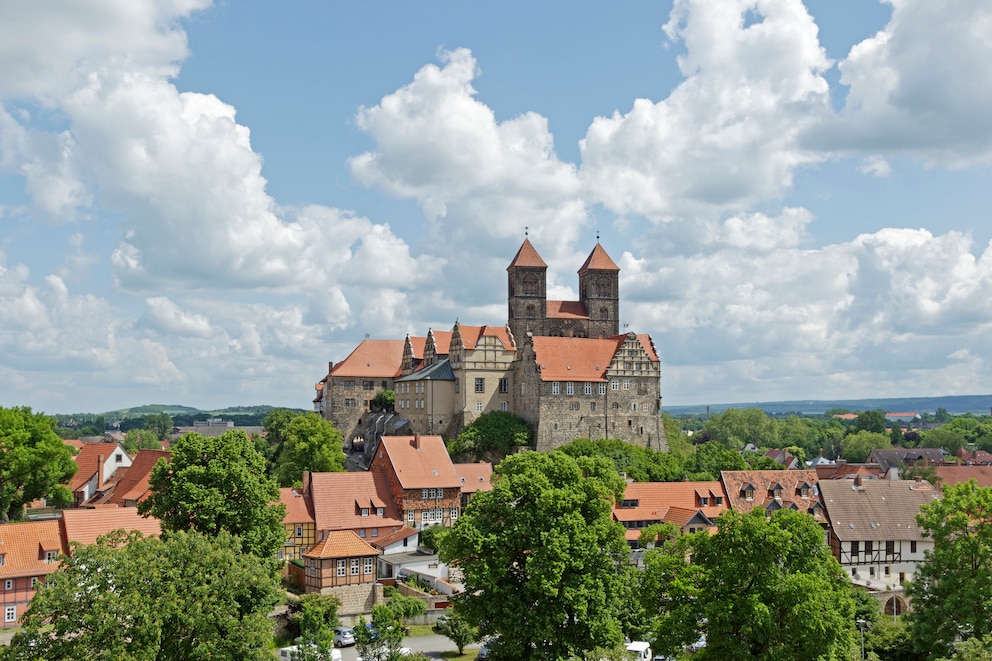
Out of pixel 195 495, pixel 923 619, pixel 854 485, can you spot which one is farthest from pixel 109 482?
pixel 923 619

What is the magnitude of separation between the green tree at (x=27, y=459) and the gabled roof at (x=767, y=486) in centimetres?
4538

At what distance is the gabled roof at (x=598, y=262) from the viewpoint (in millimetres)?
116062

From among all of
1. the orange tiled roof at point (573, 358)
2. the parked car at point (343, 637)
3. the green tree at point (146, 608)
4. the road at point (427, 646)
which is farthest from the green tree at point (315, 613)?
the orange tiled roof at point (573, 358)

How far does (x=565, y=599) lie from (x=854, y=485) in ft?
132

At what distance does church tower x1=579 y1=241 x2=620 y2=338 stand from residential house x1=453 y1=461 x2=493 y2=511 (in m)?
41.8

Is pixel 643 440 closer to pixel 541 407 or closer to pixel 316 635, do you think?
pixel 541 407

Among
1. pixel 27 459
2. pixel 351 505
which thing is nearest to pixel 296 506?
pixel 351 505

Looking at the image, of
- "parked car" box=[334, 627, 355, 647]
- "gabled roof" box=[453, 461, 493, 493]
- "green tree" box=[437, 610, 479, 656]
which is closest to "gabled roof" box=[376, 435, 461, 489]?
"gabled roof" box=[453, 461, 493, 493]

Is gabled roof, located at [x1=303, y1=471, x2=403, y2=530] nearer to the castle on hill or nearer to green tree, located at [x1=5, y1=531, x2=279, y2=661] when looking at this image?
the castle on hill

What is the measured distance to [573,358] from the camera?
97.2 metres

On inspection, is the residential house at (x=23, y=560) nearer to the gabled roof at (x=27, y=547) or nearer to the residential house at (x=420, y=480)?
the gabled roof at (x=27, y=547)

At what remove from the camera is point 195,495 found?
40.8 meters

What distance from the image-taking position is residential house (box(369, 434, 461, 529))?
6706 cm

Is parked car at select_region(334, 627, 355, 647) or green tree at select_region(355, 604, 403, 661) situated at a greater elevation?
green tree at select_region(355, 604, 403, 661)
